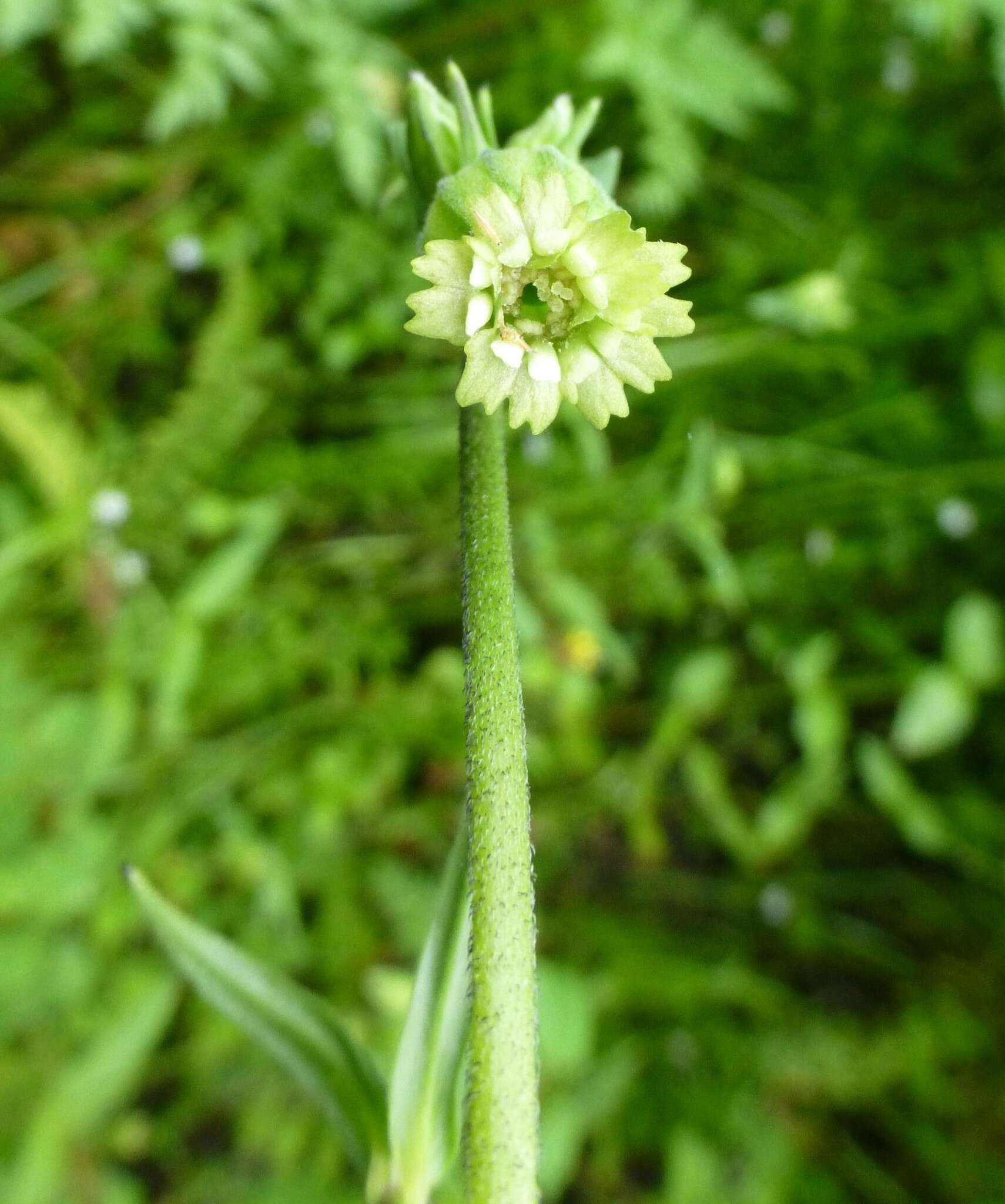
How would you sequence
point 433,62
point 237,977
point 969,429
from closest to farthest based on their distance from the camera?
point 237,977, point 433,62, point 969,429

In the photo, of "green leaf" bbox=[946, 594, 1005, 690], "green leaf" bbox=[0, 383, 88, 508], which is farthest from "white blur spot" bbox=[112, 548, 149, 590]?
Result: "green leaf" bbox=[946, 594, 1005, 690]

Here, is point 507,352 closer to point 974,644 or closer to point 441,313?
point 441,313

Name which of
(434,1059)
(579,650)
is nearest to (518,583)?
(579,650)

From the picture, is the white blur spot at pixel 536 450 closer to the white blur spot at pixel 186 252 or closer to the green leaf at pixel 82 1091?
the white blur spot at pixel 186 252

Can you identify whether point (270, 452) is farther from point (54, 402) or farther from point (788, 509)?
point (788, 509)

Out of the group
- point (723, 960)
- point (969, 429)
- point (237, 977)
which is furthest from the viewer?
point (723, 960)

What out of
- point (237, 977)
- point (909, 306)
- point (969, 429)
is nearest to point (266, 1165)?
point (237, 977)
